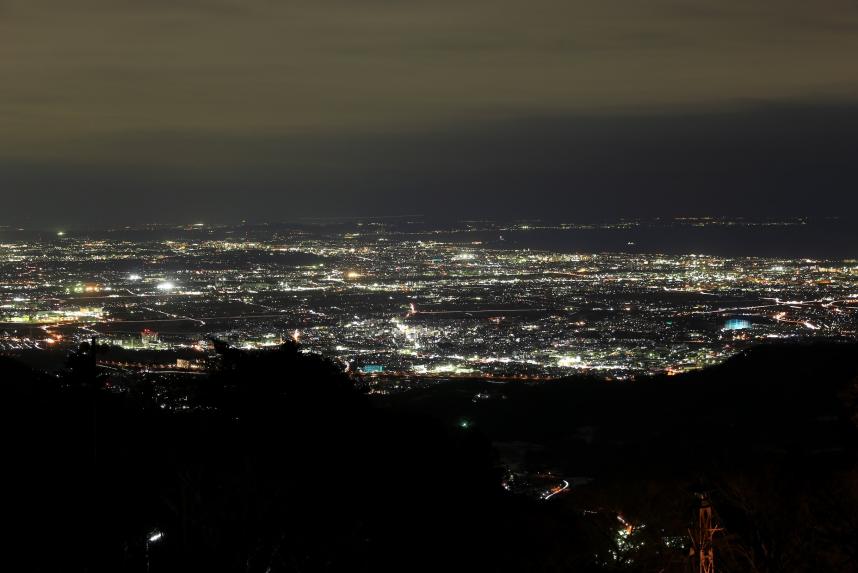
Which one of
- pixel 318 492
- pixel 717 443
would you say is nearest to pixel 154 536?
pixel 318 492

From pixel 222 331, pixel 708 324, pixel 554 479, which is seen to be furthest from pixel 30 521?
pixel 708 324

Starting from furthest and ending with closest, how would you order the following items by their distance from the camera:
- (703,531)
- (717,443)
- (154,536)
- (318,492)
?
(717,443)
(318,492)
(154,536)
(703,531)

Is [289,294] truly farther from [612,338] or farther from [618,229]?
[618,229]

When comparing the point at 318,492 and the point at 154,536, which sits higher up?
the point at 154,536

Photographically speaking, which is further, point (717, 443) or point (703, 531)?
point (717, 443)

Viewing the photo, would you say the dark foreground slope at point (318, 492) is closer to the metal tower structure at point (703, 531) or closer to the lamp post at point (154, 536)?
the lamp post at point (154, 536)

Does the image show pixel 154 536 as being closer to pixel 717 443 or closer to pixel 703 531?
pixel 703 531

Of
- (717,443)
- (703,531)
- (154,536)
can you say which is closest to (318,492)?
(154,536)

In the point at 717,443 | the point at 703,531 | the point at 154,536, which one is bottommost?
the point at 717,443

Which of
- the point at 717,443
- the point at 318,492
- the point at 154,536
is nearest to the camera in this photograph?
the point at 154,536
